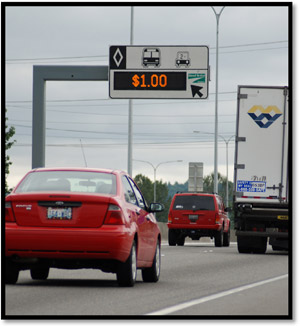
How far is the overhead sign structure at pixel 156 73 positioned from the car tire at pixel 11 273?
48.9 feet

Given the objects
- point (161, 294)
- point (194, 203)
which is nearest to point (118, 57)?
point (194, 203)

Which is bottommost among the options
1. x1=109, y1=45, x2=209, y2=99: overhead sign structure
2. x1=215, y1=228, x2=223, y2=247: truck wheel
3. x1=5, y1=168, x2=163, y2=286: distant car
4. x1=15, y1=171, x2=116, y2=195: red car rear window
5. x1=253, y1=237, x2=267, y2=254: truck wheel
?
x1=215, y1=228, x2=223, y2=247: truck wheel

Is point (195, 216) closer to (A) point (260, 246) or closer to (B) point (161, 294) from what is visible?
(A) point (260, 246)

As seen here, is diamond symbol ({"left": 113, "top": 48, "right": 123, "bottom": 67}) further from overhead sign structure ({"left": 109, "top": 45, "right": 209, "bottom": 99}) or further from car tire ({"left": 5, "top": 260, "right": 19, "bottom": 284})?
car tire ({"left": 5, "top": 260, "right": 19, "bottom": 284})

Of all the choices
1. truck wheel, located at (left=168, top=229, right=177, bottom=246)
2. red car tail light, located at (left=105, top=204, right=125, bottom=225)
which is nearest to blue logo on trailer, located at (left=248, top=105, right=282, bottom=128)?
truck wheel, located at (left=168, top=229, right=177, bottom=246)

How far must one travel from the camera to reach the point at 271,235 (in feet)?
86.7

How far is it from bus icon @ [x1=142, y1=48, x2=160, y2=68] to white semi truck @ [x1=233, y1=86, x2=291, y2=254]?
3606 millimetres

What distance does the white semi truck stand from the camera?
26250 millimetres

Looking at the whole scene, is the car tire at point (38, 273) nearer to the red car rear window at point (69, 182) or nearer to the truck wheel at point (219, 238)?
the red car rear window at point (69, 182)

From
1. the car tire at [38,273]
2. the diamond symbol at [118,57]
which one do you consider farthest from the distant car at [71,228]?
the diamond symbol at [118,57]

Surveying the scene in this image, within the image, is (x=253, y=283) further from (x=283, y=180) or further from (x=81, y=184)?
(x=283, y=180)

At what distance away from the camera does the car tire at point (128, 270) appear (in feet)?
45.0

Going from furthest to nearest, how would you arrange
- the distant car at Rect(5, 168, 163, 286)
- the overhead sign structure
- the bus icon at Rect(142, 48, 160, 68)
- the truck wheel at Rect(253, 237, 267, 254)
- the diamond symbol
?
the diamond symbol → the bus icon at Rect(142, 48, 160, 68) → the overhead sign structure → the truck wheel at Rect(253, 237, 267, 254) → the distant car at Rect(5, 168, 163, 286)

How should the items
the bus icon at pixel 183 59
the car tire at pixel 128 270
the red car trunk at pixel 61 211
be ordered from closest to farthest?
the red car trunk at pixel 61 211
the car tire at pixel 128 270
the bus icon at pixel 183 59
